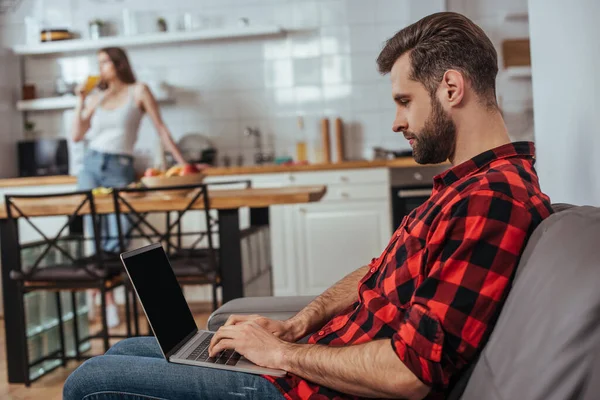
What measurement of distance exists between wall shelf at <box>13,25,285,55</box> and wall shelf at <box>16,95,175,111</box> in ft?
1.28

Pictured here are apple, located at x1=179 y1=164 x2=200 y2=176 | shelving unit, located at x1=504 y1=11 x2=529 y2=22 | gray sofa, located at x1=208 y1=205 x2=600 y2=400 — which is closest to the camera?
gray sofa, located at x1=208 y1=205 x2=600 y2=400

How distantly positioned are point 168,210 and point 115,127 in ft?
4.59

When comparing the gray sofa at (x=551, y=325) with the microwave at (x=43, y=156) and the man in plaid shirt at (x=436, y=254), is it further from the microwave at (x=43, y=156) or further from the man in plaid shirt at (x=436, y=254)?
the microwave at (x=43, y=156)

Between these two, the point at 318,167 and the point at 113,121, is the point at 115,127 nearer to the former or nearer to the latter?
the point at 113,121

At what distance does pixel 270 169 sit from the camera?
4.81 meters


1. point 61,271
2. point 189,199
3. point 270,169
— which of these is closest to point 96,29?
point 270,169

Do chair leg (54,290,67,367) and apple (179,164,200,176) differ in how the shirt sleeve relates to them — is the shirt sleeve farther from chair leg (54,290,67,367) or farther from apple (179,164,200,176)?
chair leg (54,290,67,367)

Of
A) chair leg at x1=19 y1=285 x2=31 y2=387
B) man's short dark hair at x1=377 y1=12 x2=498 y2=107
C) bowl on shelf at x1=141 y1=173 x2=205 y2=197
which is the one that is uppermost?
man's short dark hair at x1=377 y1=12 x2=498 y2=107

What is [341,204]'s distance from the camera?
4789 millimetres

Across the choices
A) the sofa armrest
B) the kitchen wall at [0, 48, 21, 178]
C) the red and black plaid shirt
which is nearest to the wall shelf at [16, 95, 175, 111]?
the kitchen wall at [0, 48, 21, 178]

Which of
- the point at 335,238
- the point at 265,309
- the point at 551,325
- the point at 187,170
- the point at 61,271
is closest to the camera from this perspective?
the point at 551,325

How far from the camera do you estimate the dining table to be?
9.82 ft

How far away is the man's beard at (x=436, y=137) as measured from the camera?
4.27 feet

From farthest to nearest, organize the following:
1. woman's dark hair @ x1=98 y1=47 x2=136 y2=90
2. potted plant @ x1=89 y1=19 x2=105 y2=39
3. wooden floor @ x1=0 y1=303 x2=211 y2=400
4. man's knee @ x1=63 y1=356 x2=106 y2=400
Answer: potted plant @ x1=89 y1=19 x2=105 y2=39, woman's dark hair @ x1=98 y1=47 x2=136 y2=90, wooden floor @ x1=0 y1=303 x2=211 y2=400, man's knee @ x1=63 y1=356 x2=106 y2=400
